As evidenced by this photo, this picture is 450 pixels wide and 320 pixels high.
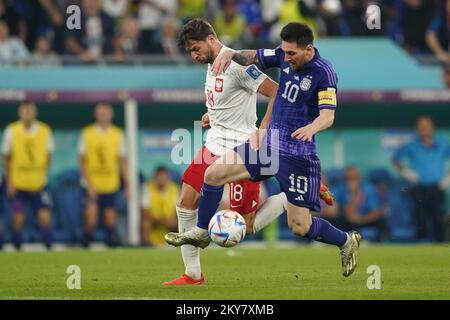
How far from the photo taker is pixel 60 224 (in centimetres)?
1964

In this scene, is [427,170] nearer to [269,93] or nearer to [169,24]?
[169,24]

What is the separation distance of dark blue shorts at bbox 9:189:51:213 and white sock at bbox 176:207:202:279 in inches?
301

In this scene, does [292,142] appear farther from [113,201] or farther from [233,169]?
[113,201]

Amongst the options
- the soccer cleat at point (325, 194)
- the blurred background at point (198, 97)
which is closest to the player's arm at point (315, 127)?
the soccer cleat at point (325, 194)

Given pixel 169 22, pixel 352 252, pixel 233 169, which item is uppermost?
pixel 169 22

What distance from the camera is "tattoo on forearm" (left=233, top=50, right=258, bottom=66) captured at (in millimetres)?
10914

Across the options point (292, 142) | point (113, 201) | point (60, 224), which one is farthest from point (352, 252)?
point (60, 224)

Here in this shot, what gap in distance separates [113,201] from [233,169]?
8313mm

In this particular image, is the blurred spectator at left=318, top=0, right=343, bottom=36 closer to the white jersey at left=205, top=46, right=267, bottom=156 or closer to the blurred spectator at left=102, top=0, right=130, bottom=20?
the blurred spectator at left=102, top=0, right=130, bottom=20

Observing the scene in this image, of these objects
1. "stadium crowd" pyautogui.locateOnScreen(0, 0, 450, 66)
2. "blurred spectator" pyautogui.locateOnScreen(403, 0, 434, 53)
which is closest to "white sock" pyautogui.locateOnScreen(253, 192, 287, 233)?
"stadium crowd" pyautogui.locateOnScreen(0, 0, 450, 66)

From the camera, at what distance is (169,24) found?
65.6 feet

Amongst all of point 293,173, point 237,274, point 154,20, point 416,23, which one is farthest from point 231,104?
point 416,23

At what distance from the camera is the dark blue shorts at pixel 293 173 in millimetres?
10742

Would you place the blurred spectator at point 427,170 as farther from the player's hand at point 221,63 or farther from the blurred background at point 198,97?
the player's hand at point 221,63
